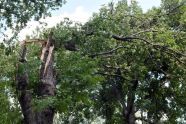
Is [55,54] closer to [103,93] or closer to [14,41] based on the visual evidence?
[14,41]

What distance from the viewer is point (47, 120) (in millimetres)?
14055

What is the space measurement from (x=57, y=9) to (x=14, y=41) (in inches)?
88.7

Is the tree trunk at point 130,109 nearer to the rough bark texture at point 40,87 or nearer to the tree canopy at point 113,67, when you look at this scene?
the tree canopy at point 113,67

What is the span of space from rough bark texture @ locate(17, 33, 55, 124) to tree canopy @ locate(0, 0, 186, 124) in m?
0.25

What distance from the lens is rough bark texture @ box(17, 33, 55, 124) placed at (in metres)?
13.6

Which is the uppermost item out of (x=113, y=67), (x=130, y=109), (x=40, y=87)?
(x=113, y=67)

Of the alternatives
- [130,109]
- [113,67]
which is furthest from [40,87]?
[130,109]

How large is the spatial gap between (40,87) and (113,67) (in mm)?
9048

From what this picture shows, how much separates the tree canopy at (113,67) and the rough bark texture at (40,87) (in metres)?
0.25

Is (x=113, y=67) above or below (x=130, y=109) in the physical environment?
above

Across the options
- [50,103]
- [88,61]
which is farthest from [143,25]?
[50,103]

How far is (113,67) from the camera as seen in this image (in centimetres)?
2352

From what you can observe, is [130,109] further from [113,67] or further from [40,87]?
[40,87]

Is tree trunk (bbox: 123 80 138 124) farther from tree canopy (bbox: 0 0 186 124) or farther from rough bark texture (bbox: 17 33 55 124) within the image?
rough bark texture (bbox: 17 33 55 124)
